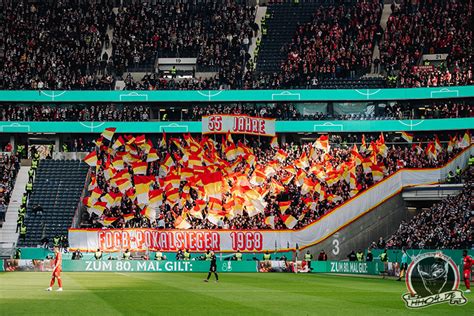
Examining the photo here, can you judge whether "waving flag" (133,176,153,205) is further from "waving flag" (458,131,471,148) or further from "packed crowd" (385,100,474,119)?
"packed crowd" (385,100,474,119)

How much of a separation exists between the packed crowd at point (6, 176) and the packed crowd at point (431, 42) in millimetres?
38002

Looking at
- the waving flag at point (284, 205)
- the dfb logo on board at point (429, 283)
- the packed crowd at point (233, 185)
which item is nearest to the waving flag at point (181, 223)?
the packed crowd at point (233, 185)

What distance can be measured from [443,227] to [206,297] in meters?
30.2

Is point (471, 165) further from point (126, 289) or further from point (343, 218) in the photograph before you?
point (126, 289)

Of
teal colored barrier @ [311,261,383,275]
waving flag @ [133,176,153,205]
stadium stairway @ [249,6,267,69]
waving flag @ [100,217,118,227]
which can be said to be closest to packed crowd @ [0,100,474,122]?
stadium stairway @ [249,6,267,69]

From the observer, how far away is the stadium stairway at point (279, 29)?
3917 inches

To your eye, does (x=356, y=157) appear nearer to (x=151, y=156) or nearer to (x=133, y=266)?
(x=151, y=156)

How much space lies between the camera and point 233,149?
7806 centimetres

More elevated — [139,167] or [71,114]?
[71,114]

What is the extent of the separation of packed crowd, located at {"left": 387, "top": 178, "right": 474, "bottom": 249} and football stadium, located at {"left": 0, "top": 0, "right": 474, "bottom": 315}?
22 cm

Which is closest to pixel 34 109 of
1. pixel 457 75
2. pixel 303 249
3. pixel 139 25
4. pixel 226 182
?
pixel 139 25

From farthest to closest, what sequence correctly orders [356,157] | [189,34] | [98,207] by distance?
[189,34]
[356,157]
[98,207]

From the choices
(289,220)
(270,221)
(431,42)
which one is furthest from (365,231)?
(431,42)

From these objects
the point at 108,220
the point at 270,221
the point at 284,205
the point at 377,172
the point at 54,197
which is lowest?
the point at 270,221
